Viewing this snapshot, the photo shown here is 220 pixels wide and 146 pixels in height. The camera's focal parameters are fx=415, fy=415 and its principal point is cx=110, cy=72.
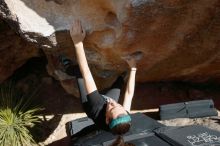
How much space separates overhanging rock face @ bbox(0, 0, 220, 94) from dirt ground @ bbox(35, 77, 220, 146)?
0.97 m

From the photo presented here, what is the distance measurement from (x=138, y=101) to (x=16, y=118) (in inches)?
71.3

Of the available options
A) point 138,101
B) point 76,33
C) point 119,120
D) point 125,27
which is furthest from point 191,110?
point 119,120

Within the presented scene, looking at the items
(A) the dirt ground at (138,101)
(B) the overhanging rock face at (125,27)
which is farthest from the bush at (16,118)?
(B) the overhanging rock face at (125,27)

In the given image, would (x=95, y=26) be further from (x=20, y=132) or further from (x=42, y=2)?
(x=20, y=132)

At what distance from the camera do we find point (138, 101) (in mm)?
6262

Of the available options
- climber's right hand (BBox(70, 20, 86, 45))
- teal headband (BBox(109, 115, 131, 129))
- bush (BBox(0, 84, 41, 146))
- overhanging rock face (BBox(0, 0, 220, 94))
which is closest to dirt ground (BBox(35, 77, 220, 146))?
bush (BBox(0, 84, 41, 146))

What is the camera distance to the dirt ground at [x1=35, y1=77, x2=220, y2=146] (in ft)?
20.2

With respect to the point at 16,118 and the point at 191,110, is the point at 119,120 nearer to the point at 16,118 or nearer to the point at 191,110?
the point at 191,110

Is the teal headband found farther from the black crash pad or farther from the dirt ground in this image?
Result: the dirt ground

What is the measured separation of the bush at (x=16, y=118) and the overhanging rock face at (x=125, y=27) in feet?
3.84

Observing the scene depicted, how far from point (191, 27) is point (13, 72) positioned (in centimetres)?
298

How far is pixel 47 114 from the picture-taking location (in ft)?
20.9

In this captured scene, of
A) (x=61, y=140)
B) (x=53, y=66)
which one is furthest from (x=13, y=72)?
(x=61, y=140)

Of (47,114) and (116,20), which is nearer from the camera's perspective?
(116,20)
